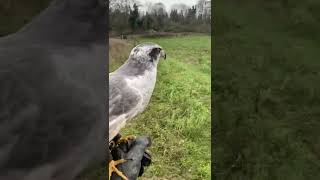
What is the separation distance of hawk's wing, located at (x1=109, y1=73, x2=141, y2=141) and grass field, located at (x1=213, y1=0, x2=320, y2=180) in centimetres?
59

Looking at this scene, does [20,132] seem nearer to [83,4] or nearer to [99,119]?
[99,119]

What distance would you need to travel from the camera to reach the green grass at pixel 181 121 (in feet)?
7.65

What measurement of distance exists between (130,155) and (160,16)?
1.91 ft

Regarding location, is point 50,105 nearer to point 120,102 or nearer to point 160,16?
point 120,102

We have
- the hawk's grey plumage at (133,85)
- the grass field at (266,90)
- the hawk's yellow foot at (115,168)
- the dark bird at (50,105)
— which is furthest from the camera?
the grass field at (266,90)

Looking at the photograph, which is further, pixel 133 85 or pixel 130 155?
pixel 133 85

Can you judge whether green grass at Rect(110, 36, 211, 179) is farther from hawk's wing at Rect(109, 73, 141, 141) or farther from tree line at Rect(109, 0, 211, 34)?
hawk's wing at Rect(109, 73, 141, 141)

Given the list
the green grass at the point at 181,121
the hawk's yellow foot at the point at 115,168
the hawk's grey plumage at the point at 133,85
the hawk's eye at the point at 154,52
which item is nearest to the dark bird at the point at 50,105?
the hawk's yellow foot at the point at 115,168

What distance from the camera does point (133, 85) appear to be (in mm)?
1843

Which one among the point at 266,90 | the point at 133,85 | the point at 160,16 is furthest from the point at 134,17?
the point at 266,90

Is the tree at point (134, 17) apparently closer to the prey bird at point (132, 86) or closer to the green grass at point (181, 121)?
the prey bird at point (132, 86)

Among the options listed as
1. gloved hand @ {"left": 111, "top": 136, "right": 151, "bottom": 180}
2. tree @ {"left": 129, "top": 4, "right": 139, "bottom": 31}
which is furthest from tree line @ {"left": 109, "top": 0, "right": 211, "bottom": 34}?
gloved hand @ {"left": 111, "top": 136, "right": 151, "bottom": 180}

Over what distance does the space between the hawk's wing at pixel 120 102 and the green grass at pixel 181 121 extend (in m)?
0.47

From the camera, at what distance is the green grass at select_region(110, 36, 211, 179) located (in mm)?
2332
